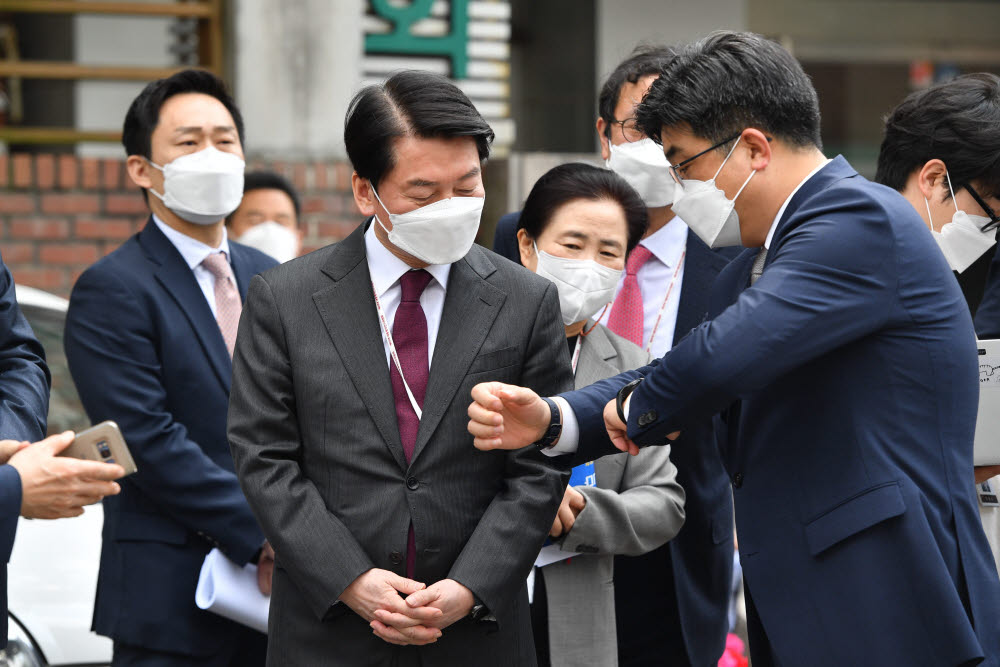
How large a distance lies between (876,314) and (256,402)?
1234 millimetres

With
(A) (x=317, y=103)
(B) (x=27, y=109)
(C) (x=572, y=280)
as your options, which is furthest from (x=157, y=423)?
(B) (x=27, y=109)

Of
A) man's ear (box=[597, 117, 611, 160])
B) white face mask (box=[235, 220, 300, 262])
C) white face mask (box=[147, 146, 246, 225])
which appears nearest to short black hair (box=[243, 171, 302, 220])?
white face mask (box=[235, 220, 300, 262])

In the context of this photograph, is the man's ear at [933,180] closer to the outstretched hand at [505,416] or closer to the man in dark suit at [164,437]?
the outstretched hand at [505,416]

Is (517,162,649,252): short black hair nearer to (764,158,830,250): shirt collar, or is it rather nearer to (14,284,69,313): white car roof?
(764,158,830,250): shirt collar

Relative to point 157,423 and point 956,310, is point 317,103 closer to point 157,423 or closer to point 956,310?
point 157,423

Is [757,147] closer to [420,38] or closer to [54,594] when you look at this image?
[54,594]

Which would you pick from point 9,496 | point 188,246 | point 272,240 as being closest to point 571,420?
point 9,496

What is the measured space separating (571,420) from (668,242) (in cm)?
115

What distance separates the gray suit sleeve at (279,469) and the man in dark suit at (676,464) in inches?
40.5

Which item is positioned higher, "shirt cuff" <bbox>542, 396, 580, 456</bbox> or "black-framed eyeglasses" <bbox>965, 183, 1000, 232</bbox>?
"black-framed eyeglasses" <bbox>965, 183, 1000, 232</bbox>

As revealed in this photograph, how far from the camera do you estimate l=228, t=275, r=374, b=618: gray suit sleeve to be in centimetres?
240

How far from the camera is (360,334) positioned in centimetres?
252

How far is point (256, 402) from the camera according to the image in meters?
2.47

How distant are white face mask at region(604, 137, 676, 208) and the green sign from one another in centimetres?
351
